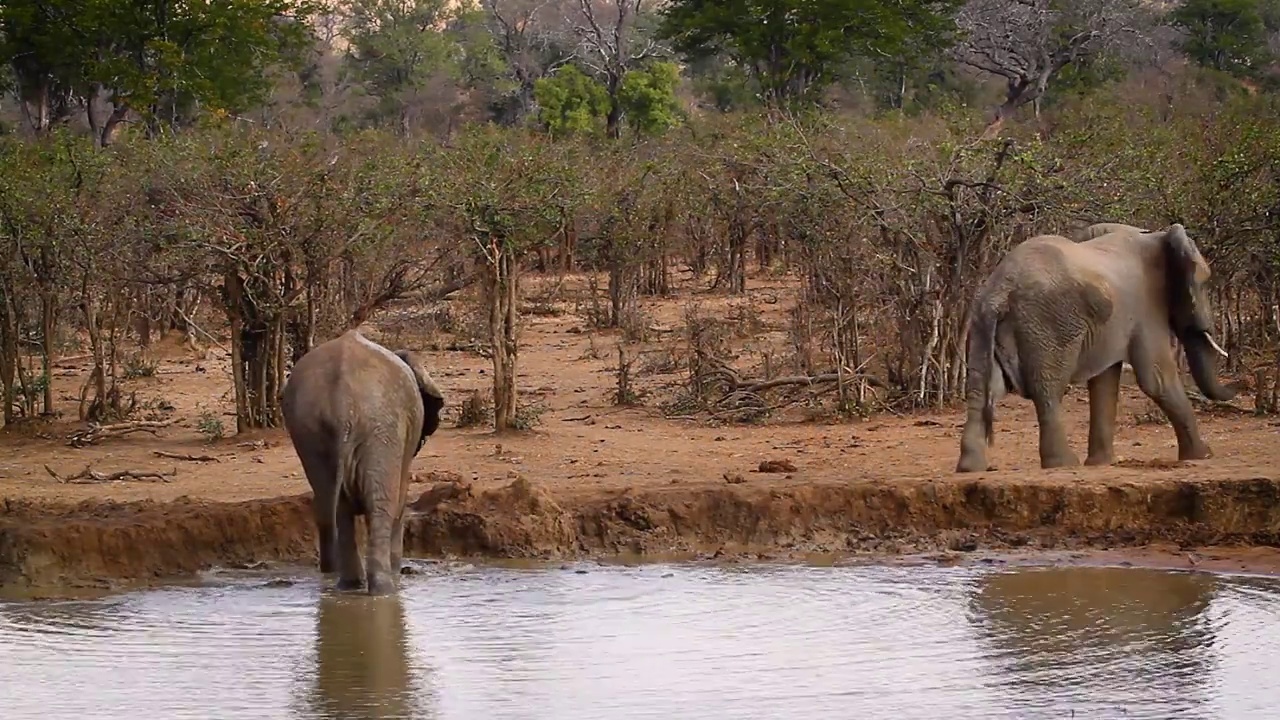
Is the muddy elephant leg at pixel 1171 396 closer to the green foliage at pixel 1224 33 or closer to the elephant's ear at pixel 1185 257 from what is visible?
the elephant's ear at pixel 1185 257

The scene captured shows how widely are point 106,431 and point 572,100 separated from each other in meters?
24.3

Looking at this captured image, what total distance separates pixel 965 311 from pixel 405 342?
283 inches

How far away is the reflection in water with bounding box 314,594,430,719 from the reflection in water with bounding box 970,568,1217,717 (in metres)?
2.57

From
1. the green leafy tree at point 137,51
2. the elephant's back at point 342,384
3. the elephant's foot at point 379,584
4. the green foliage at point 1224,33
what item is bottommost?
the elephant's foot at point 379,584

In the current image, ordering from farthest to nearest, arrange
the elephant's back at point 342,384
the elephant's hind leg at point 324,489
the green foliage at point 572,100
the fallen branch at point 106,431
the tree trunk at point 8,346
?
the green foliage at point 572,100 < the tree trunk at point 8,346 < the fallen branch at point 106,431 < the elephant's hind leg at point 324,489 < the elephant's back at point 342,384

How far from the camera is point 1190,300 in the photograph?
39.2ft

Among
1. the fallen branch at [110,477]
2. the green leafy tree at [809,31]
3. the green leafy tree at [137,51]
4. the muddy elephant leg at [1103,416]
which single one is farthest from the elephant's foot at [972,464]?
the green leafy tree at [809,31]

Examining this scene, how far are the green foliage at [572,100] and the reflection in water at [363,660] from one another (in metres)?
27.1

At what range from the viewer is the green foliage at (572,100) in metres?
36.7

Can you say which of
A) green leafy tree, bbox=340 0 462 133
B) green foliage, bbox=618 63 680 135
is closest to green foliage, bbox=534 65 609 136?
green foliage, bbox=618 63 680 135

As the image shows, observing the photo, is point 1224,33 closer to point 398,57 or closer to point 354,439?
point 398,57

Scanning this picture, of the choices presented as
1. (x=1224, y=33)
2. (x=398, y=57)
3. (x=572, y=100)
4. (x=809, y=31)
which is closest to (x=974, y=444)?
(x=809, y=31)

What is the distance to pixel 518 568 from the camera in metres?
10.4

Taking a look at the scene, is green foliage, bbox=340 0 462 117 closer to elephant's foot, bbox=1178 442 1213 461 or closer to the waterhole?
elephant's foot, bbox=1178 442 1213 461
